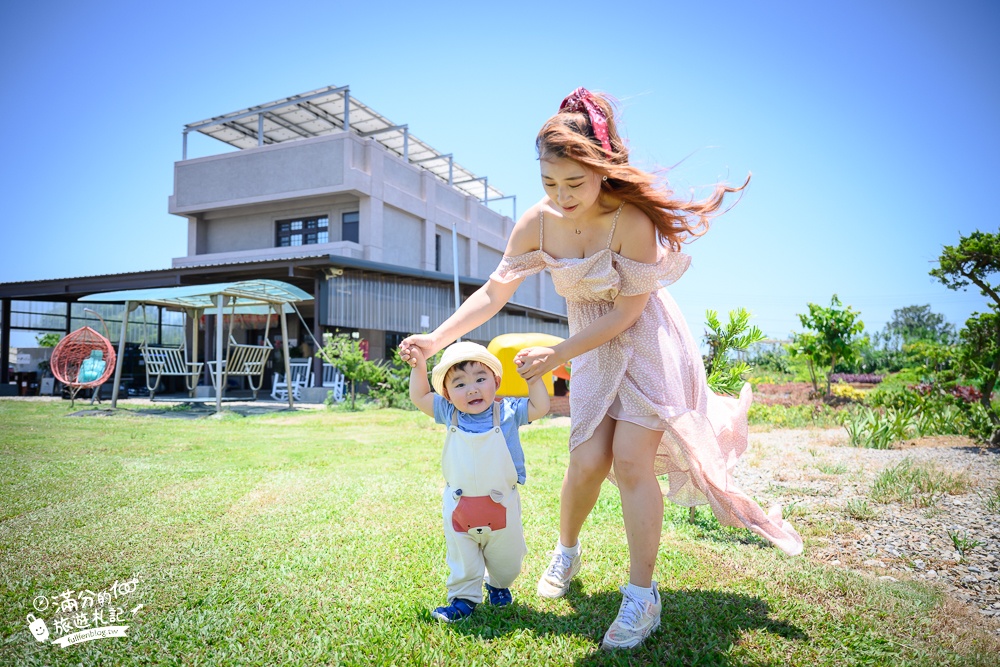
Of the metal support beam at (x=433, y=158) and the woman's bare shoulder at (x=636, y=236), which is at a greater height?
the metal support beam at (x=433, y=158)

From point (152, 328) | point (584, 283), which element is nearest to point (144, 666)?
point (584, 283)

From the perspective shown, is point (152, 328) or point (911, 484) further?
point (152, 328)

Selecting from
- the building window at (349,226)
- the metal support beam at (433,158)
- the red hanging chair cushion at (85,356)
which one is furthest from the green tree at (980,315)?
the metal support beam at (433,158)

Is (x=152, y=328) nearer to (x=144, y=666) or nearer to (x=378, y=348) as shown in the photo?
(x=378, y=348)

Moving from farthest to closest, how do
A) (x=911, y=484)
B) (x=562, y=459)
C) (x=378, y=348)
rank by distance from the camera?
1. (x=378, y=348)
2. (x=562, y=459)
3. (x=911, y=484)

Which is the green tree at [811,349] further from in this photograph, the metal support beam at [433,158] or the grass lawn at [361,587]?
the metal support beam at [433,158]

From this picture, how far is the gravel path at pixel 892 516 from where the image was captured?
2.79 m

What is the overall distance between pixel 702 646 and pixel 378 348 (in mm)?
16574

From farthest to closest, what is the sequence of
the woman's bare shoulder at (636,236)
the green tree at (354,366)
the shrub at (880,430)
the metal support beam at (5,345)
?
1. the metal support beam at (5,345)
2. the green tree at (354,366)
3. the shrub at (880,430)
4. the woman's bare shoulder at (636,236)

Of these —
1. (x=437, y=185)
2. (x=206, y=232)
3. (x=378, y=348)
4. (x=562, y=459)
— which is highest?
(x=437, y=185)

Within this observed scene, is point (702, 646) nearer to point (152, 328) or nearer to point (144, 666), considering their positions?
point (144, 666)

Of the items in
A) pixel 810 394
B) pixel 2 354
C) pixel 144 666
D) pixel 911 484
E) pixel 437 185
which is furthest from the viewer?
pixel 437 185

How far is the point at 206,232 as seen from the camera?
2128 cm

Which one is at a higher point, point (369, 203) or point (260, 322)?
point (369, 203)
